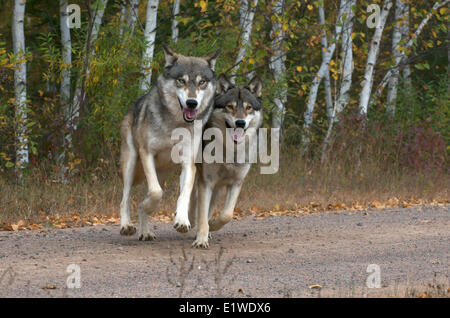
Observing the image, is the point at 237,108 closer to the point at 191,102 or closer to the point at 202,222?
the point at 191,102

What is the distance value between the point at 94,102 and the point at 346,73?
604 centimetres

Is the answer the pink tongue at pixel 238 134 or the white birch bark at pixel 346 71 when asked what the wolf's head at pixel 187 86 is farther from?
the white birch bark at pixel 346 71

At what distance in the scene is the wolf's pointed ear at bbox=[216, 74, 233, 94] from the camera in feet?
25.4

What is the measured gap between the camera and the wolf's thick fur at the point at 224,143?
7355 millimetres

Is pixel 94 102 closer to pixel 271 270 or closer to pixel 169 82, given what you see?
pixel 169 82

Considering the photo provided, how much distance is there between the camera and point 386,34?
73.9ft

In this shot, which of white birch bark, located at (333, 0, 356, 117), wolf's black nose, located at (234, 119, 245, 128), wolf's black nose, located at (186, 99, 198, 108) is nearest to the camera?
wolf's black nose, located at (186, 99, 198, 108)

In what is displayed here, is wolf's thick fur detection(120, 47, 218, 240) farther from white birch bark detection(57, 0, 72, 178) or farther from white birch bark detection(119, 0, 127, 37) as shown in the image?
white birch bark detection(119, 0, 127, 37)

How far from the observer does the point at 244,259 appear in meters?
6.82

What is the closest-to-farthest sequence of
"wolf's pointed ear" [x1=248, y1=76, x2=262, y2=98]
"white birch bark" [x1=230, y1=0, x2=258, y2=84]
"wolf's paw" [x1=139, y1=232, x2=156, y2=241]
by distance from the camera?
"wolf's pointed ear" [x1=248, y1=76, x2=262, y2=98] < "wolf's paw" [x1=139, y1=232, x2=156, y2=241] < "white birch bark" [x1=230, y1=0, x2=258, y2=84]

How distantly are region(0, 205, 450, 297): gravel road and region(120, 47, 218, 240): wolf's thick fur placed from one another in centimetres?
49

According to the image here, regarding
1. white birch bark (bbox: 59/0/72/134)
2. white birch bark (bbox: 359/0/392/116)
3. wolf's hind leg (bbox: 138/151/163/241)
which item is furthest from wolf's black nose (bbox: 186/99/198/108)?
white birch bark (bbox: 359/0/392/116)

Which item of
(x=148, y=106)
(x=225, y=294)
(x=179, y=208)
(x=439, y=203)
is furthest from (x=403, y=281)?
(x=439, y=203)

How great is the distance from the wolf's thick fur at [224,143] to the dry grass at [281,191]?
2854 mm
